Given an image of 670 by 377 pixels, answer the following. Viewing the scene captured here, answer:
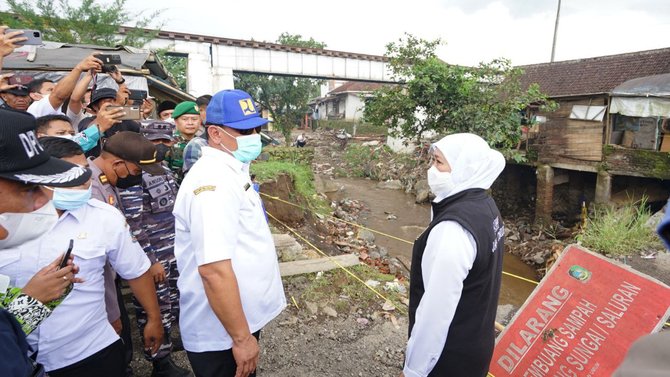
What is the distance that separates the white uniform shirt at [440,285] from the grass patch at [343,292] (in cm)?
223

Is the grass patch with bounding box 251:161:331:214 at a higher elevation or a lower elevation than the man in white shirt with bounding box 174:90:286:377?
lower

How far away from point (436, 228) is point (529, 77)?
56.8ft

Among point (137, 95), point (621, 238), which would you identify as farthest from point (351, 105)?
point (137, 95)

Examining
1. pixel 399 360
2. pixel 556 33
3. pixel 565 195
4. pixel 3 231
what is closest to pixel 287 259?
pixel 399 360

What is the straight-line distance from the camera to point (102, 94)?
3229 mm

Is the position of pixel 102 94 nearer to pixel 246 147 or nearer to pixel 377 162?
pixel 246 147

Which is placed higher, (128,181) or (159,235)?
(128,181)

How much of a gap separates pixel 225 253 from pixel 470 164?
3.99 ft

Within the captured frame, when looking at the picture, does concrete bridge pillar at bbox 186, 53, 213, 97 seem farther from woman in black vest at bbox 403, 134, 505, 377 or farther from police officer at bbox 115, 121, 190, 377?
woman in black vest at bbox 403, 134, 505, 377

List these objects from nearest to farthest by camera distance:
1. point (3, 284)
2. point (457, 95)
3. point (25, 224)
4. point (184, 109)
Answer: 1. point (3, 284)
2. point (25, 224)
3. point (184, 109)
4. point (457, 95)

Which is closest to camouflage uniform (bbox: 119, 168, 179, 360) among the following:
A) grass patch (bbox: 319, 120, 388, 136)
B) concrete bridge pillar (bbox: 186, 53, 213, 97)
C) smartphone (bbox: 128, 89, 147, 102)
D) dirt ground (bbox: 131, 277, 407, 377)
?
dirt ground (bbox: 131, 277, 407, 377)

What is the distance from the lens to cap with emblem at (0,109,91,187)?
1.16 m

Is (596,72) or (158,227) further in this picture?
(596,72)

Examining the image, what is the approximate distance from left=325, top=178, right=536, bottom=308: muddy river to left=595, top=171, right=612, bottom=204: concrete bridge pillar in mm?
3781
